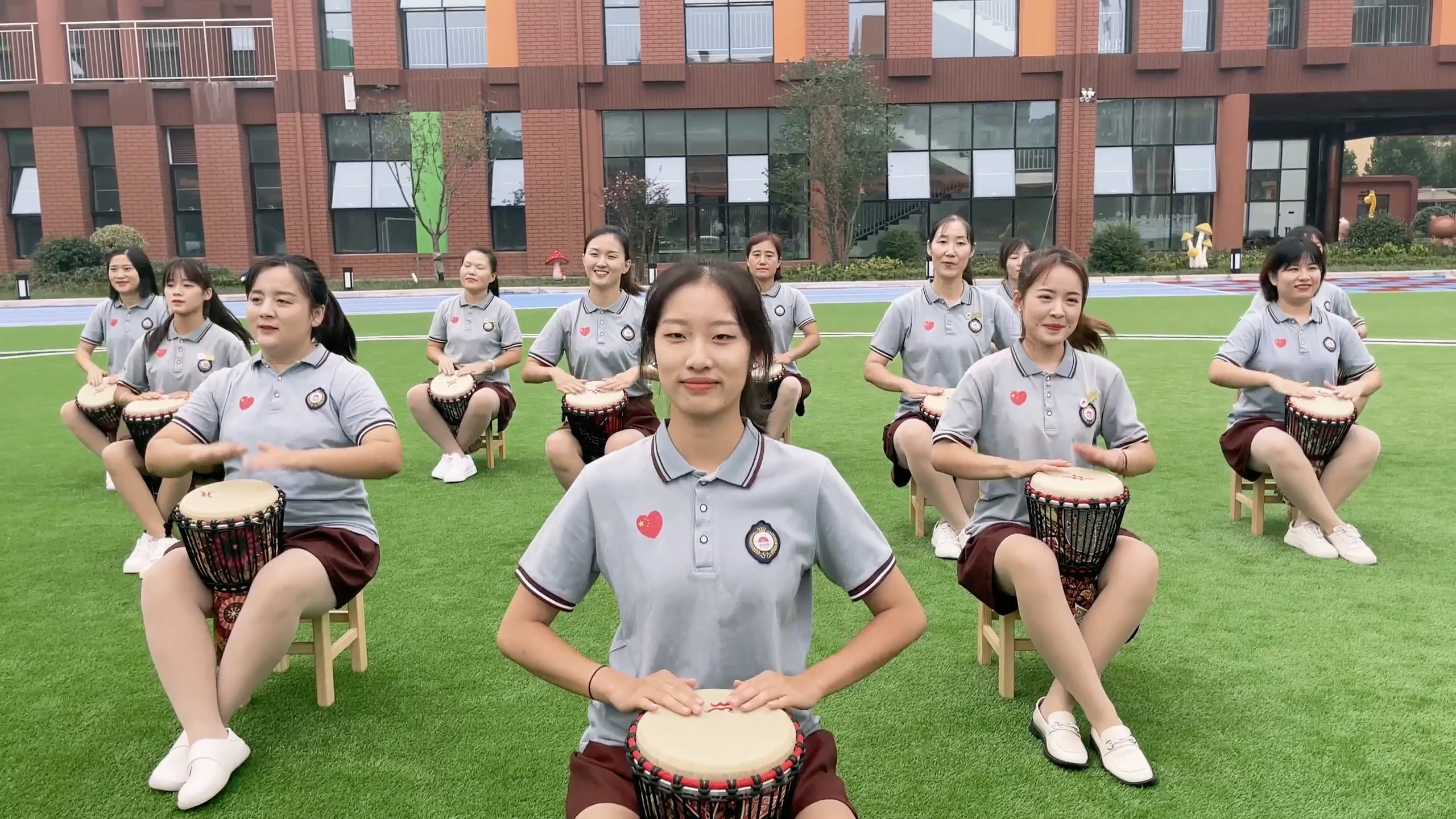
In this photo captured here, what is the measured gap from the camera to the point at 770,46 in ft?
81.3

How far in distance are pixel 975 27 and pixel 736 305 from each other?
24974 mm

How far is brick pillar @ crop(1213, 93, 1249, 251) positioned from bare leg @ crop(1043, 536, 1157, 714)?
2512 cm

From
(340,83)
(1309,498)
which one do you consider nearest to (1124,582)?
(1309,498)

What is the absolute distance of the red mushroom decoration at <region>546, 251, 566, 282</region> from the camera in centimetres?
2488

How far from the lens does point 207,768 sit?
279 cm

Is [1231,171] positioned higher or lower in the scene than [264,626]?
higher

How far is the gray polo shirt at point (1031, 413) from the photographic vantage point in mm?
3262

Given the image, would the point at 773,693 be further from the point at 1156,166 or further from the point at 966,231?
the point at 1156,166

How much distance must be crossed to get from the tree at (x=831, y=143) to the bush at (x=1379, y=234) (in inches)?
441

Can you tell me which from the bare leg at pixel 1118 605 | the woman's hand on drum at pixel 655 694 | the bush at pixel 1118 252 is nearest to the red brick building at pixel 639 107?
the bush at pixel 1118 252

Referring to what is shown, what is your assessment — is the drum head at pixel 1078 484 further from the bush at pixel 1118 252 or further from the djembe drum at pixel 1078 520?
the bush at pixel 1118 252

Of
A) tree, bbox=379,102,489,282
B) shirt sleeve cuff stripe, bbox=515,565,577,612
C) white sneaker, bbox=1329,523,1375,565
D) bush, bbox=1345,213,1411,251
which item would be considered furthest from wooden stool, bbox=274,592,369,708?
bush, bbox=1345,213,1411,251

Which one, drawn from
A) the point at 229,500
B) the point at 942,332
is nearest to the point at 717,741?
the point at 229,500

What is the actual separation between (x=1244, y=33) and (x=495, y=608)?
83.1ft
